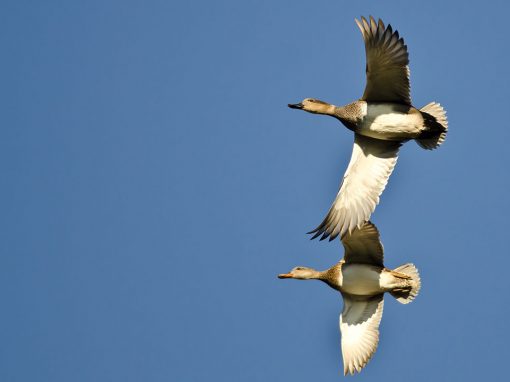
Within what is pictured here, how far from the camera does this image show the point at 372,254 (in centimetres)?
1725

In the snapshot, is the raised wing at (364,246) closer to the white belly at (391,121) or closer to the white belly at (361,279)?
the white belly at (361,279)

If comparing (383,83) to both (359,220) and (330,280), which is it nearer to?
(359,220)

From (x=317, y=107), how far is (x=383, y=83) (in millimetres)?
1255

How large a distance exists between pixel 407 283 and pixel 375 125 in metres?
2.60

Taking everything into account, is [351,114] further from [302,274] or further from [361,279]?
[302,274]

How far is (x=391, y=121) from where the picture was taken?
1670 centimetres

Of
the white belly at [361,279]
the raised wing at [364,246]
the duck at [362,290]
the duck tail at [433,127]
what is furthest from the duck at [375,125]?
the white belly at [361,279]

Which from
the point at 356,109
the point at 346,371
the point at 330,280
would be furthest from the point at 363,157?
the point at 346,371

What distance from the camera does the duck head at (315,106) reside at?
675 inches

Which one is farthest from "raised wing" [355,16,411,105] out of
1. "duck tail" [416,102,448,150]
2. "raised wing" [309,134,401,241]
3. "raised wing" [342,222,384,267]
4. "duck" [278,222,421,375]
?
"duck" [278,222,421,375]

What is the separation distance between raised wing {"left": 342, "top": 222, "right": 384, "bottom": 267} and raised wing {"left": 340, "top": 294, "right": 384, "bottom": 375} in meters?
0.72

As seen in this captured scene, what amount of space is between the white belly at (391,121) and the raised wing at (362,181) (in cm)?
44

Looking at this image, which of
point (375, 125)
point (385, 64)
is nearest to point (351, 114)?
point (375, 125)

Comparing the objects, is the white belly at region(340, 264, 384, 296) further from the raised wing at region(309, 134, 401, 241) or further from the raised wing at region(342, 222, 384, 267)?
the raised wing at region(309, 134, 401, 241)
